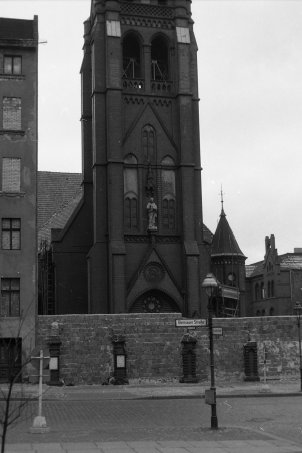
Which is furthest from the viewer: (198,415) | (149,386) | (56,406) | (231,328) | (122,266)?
(122,266)

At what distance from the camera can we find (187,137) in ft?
165

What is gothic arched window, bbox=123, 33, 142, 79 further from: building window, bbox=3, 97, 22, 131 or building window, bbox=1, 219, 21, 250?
building window, bbox=1, 219, 21, 250

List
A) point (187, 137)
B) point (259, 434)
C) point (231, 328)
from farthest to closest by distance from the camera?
point (187, 137)
point (231, 328)
point (259, 434)

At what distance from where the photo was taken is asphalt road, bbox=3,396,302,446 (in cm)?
1734

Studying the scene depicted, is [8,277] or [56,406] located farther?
[8,277]

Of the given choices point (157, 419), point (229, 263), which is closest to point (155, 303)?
point (229, 263)

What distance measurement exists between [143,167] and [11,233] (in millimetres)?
14529

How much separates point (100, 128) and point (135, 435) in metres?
34.1

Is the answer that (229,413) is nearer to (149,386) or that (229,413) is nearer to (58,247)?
(149,386)

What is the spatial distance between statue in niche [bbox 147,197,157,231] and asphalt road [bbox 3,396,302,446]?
2126 cm

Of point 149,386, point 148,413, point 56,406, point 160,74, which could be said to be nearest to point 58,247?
point 160,74

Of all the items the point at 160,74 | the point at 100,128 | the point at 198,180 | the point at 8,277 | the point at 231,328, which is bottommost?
the point at 231,328

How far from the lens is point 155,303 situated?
4909cm

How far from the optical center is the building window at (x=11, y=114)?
38656mm
